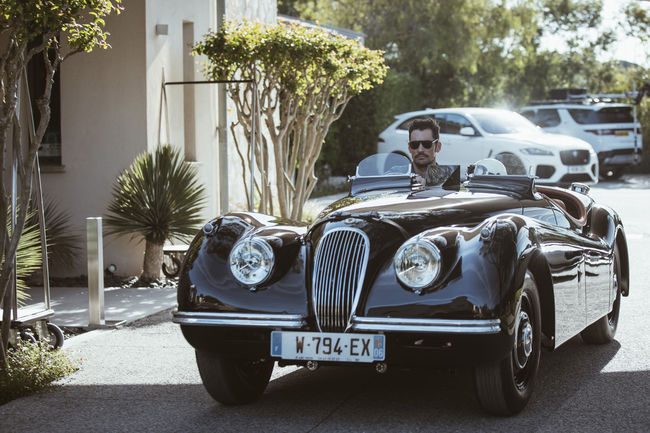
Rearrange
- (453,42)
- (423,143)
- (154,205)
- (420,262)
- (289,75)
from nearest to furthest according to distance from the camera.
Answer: (420,262) < (423,143) < (154,205) < (289,75) < (453,42)

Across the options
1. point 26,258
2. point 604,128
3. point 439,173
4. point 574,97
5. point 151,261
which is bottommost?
point 151,261

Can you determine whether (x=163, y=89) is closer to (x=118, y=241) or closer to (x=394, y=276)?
(x=118, y=241)

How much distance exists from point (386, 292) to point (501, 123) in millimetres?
15457

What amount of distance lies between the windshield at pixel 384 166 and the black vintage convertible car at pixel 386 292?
0.61 meters

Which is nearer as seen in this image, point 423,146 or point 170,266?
point 423,146

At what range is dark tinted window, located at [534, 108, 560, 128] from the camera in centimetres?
2652

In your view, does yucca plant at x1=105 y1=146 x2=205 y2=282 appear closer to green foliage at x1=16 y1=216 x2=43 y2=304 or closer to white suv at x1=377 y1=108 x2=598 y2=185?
green foliage at x1=16 y1=216 x2=43 y2=304

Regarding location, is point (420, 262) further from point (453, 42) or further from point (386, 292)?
point (453, 42)

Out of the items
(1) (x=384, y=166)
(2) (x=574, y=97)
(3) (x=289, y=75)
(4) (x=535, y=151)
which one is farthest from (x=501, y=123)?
(1) (x=384, y=166)

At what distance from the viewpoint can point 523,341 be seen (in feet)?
16.4

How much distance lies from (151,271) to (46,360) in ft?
14.2

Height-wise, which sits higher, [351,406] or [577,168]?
[577,168]

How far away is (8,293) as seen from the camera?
20.0 feet

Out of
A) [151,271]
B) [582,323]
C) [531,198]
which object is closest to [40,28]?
[531,198]
